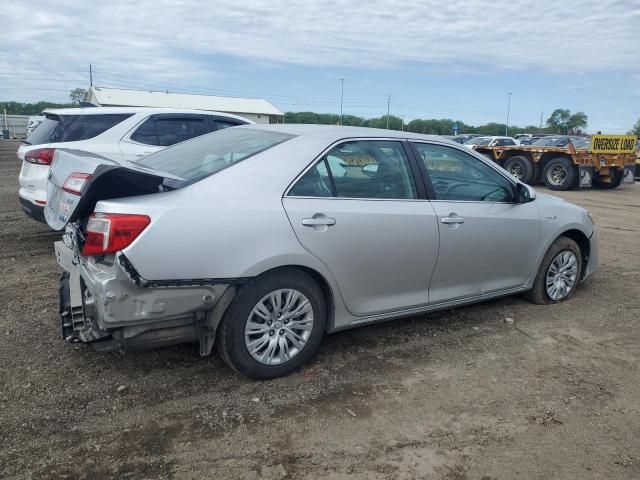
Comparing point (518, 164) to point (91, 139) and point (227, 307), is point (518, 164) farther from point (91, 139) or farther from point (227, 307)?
point (227, 307)

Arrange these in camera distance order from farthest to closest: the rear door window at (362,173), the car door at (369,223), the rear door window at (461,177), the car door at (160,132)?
the car door at (160,132) → the rear door window at (461,177) → the rear door window at (362,173) → the car door at (369,223)

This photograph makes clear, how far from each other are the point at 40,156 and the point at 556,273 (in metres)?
5.51

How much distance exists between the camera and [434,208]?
4133 millimetres

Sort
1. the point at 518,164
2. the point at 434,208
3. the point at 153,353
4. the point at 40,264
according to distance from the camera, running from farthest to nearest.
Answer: the point at 518,164 → the point at 40,264 → the point at 434,208 → the point at 153,353

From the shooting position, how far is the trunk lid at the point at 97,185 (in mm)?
3086

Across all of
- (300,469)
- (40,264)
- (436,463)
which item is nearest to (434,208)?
(436,463)

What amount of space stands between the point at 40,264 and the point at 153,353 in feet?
9.16

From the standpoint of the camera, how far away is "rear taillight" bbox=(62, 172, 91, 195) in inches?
128

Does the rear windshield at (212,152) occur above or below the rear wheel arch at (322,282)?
above

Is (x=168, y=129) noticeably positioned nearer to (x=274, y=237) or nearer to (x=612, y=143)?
(x=274, y=237)

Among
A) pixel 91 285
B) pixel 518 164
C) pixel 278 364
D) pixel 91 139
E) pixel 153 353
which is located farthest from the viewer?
pixel 518 164

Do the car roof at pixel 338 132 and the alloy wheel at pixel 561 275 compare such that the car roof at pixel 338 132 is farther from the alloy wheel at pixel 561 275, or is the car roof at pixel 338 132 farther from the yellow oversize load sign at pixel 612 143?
the yellow oversize load sign at pixel 612 143

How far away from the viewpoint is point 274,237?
3.33 meters

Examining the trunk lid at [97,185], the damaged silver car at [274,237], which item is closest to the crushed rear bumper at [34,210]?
the damaged silver car at [274,237]
